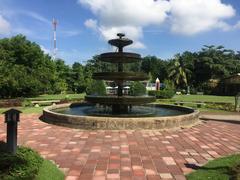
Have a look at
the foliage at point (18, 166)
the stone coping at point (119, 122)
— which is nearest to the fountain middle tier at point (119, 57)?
the stone coping at point (119, 122)

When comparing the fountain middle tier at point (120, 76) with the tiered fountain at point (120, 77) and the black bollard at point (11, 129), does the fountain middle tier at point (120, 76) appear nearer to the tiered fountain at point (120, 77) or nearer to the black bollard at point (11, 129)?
the tiered fountain at point (120, 77)

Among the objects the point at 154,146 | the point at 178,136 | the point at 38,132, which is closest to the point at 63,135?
the point at 38,132

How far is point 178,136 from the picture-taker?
10.3 meters

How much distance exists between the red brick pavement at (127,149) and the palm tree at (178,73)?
49.0m

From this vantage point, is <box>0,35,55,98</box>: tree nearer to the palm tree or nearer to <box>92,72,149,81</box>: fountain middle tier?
<box>92,72,149,81</box>: fountain middle tier

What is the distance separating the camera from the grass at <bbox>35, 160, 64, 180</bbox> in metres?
5.79

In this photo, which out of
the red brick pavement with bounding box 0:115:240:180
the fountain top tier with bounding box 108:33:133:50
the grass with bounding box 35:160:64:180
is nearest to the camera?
the grass with bounding box 35:160:64:180

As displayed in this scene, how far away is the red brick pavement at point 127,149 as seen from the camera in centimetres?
648

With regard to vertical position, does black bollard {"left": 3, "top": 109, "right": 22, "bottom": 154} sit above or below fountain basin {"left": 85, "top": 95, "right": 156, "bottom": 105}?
below

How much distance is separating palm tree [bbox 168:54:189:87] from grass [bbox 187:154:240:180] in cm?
5398

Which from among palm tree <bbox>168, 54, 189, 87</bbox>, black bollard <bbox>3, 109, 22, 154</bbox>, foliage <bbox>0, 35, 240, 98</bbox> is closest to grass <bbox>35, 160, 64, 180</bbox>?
black bollard <bbox>3, 109, 22, 154</bbox>

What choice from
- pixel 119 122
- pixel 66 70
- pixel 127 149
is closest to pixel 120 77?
pixel 119 122

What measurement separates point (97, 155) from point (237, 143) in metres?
4.75

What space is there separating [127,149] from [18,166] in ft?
11.3
